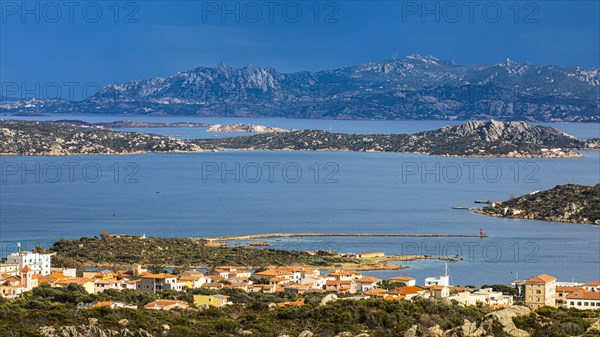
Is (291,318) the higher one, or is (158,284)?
(291,318)

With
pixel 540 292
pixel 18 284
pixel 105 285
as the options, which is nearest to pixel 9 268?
pixel 105 285

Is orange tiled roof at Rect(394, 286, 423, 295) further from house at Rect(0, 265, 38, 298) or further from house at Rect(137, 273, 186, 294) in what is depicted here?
house at Rect(0, 265, 38, 298)

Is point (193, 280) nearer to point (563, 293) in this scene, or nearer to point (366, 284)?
→ point (366, 284)

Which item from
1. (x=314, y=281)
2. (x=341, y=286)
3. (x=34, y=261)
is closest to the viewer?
(x=341, y=286)

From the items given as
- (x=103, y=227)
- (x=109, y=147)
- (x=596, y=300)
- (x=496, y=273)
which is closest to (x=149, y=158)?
(x=109, y=147)

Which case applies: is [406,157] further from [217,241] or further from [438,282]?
[438,282]

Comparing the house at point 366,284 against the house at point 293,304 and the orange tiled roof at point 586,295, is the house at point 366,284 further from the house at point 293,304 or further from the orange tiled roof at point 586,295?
the orange tiled roof at point 586,295
